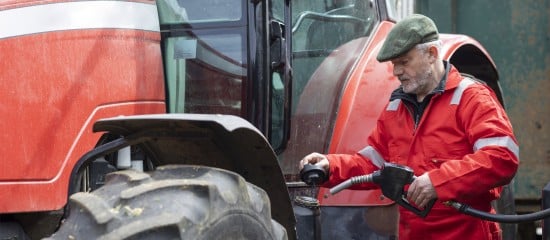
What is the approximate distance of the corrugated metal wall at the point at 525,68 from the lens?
237 inches

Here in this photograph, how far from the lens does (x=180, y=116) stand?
2338 millimetres

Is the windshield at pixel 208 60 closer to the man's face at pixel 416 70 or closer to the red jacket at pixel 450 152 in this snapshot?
the red jacket at pixel 450 152

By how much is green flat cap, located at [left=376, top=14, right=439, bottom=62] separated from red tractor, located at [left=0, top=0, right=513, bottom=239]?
1.18 ft

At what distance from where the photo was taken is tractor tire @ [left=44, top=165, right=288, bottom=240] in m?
2.08

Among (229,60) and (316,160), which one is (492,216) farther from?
(229,60)

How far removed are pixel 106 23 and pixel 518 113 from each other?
378 cm

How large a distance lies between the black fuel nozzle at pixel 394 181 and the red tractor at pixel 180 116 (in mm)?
325

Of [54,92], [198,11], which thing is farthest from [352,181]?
[54,92]

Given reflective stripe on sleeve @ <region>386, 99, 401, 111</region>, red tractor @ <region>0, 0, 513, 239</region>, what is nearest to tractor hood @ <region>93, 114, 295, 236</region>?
red tractor @ <region>0, 0, 513, 239</region>

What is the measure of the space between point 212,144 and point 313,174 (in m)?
0.65

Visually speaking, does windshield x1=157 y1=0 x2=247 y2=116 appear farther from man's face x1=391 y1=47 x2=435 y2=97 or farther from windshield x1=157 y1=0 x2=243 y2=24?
man's face x1=391 y1=47 x2=435 y2=97

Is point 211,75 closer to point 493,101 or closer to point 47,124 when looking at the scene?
point 47,124

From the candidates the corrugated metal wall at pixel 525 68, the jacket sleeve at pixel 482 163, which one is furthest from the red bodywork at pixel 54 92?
the corrugated metal wall at pixel 525 68

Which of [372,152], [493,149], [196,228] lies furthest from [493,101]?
[196,228]
